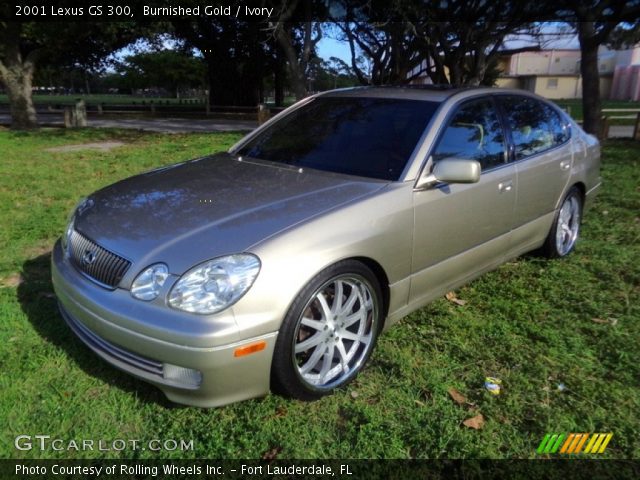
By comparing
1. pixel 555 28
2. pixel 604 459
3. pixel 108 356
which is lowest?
pixel 604 459

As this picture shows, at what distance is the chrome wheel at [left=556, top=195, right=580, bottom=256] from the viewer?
4355 millimetres

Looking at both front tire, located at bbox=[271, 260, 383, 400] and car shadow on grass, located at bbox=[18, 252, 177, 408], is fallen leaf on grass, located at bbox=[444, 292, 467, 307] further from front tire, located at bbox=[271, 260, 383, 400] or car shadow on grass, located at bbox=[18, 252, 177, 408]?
car shadow on grass, located at bbox=[18, 252, 177, 408]

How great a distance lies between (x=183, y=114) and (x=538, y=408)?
2977 centimetres

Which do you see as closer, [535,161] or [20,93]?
[535,161]

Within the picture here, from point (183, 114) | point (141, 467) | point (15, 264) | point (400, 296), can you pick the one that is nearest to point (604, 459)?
point (400, 296)

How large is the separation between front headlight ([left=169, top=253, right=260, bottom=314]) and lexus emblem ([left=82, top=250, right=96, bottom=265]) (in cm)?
63

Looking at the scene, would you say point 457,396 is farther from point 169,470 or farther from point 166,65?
point 166,65

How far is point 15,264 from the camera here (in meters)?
4.07

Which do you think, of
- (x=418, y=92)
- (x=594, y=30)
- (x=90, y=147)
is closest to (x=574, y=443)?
(x=418, y=92)

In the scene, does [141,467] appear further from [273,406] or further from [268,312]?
[268,312]

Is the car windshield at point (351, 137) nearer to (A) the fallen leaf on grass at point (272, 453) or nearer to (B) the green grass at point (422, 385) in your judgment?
(B) the green grass at point (422, 385)

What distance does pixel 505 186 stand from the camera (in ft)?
11.3

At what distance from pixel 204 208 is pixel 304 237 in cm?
64

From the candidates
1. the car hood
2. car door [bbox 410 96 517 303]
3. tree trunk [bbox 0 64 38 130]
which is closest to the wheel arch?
car door [bbox 410 96 517 303]
